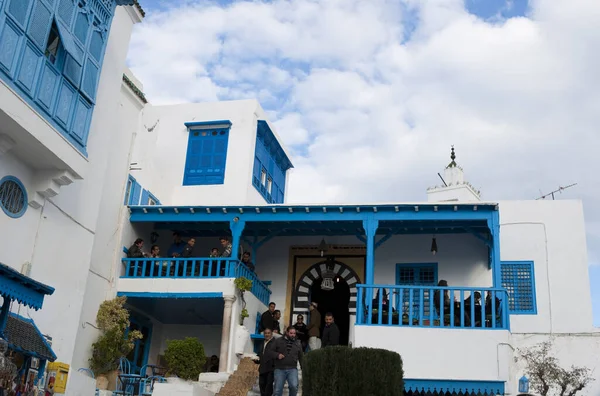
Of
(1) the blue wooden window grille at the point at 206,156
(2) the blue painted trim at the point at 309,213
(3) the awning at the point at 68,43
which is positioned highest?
(1) the blue wooden window grille at the point at 206,156

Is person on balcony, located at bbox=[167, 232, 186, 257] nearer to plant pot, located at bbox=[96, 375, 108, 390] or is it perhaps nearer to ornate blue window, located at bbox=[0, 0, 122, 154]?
plant pot, located at bbox=[96, 375, 108, 390]

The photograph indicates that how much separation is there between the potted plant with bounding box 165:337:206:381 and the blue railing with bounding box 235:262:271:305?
7.52 ft

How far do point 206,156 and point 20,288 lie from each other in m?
12.2

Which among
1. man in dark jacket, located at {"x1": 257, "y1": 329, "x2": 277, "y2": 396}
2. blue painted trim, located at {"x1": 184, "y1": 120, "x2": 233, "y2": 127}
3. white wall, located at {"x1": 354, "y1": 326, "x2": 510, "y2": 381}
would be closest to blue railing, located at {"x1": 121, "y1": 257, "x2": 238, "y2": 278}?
white wall, located at {"x1": 354, "y1": 326, "x2": 510, "y2": 381}

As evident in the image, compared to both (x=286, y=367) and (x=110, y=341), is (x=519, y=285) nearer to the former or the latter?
(x=286, y=367)

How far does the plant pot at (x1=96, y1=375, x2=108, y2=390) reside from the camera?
1531cm

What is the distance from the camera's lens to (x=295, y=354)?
41.0ft

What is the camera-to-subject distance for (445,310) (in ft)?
51.3

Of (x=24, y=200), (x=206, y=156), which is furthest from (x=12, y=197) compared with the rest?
(x=206, y=156)

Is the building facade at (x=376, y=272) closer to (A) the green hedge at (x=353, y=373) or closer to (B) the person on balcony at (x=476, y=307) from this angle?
(B) the person on balcony at (x=476, y=307)

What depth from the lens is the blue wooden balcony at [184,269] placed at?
17.0m

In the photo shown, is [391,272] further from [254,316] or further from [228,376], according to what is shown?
[228,376]

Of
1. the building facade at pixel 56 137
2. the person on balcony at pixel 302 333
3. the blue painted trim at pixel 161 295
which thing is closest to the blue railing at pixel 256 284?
the blue painted trim at pixel 161 295

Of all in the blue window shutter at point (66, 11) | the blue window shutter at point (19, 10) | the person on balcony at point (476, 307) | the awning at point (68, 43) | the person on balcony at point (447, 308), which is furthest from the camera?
the person on balcony at point (476, 307)
